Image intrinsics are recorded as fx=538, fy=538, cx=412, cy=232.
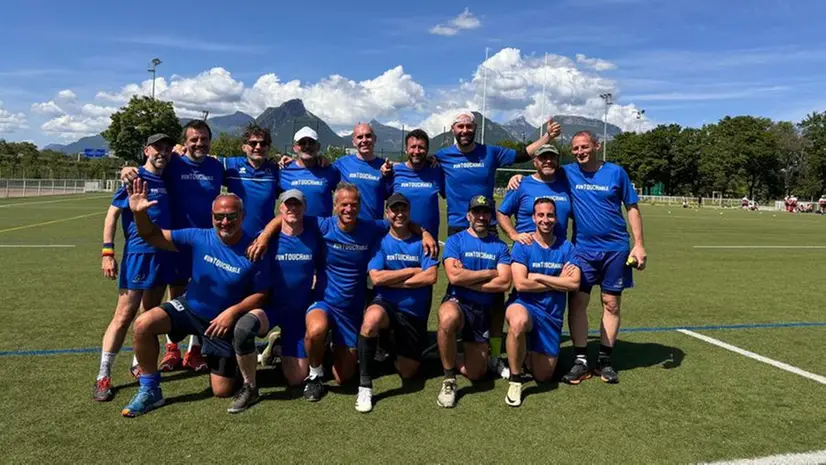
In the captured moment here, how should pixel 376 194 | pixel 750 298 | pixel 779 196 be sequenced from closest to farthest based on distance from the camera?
pixel 376 194 → pixel 750 298 → pixel 779 196

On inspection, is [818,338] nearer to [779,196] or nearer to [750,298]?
[750,298]

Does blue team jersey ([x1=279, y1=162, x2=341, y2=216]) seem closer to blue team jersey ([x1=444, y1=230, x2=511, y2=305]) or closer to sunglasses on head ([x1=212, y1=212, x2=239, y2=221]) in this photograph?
sunglasses on head ([x1=212, y1=212, x2=239, y2=221])

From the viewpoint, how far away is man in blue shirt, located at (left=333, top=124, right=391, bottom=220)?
495 centimetres

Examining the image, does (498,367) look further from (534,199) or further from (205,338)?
(205,338)

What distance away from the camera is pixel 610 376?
14.7 ft

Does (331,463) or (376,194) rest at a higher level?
(376,194)

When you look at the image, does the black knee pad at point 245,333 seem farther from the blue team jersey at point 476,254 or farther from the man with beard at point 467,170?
the man with beard at point 467,170

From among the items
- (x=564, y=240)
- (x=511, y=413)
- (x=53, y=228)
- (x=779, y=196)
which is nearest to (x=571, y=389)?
(x=511, y=413)

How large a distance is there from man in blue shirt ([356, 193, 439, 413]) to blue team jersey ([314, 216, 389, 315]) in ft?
0.41

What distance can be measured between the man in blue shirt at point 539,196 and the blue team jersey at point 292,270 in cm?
170

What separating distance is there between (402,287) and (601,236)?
1800 mm

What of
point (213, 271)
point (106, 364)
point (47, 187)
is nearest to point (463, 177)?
point (213, 271)

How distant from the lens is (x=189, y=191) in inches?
176

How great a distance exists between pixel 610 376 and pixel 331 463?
254cm
